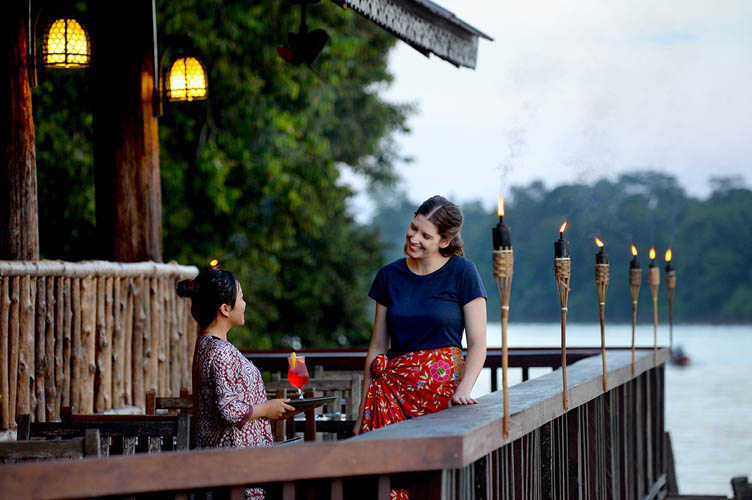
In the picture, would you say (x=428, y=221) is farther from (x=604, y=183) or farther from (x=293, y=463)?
(x=604, y=183)

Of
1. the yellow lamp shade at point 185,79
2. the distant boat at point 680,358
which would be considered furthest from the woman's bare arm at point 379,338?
the distant boat at point 680,358

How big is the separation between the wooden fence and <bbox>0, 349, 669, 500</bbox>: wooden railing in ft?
8.79

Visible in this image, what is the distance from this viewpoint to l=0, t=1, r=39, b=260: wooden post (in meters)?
6.97

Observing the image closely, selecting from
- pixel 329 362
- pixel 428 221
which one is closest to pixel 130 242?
pixel 329 362

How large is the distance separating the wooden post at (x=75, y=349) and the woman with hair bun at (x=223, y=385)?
2.66 meters

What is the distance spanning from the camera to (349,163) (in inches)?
843

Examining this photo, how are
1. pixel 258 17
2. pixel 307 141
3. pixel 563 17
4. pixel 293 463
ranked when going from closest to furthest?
pixel 293 463
pixel 258 17
pixel 307 141
pixel 563 17

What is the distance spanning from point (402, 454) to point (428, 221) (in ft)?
5.03

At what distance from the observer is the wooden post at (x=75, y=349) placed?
6918 millimetres

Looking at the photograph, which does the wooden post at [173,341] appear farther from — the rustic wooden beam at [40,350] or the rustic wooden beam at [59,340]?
the rustic wooden beam at [40,350]

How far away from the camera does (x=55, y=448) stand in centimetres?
367

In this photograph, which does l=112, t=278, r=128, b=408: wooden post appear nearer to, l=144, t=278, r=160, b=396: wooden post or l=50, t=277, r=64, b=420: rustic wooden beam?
l=144, t=278, r=160, b=396: wooden post

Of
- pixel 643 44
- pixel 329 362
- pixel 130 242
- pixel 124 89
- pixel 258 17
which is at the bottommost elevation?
pixel 329 362

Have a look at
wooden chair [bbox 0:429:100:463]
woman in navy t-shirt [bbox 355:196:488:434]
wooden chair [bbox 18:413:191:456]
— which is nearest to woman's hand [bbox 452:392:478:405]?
woman in navy t-shirt [bbox 355:196:488:434]
